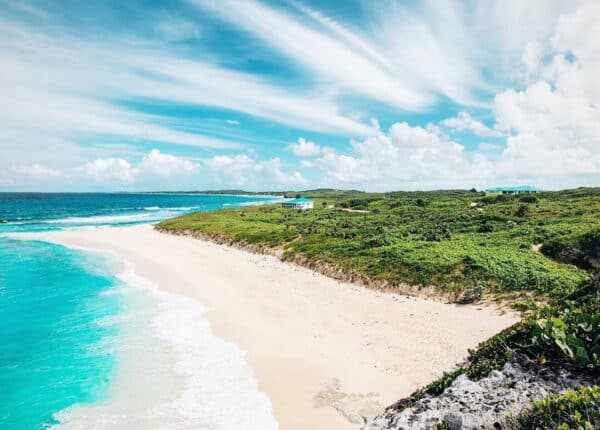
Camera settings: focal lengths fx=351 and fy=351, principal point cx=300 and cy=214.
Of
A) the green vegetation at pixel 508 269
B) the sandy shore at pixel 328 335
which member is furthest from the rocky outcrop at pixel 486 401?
the sandy shore at pixel 328 335

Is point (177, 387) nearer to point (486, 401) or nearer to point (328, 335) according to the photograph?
point (328, 335)

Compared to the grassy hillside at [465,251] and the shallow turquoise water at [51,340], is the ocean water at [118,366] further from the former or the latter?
the grassy hillside at [465,251]

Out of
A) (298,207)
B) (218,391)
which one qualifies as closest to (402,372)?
(218,391)

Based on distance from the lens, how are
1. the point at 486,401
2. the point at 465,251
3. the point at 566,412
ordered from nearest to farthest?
the point at 566,412 < the point at 486,401 < the point at 465,251


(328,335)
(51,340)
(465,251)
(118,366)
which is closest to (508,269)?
(465,251)

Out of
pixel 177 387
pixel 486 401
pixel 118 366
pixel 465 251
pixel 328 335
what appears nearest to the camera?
pixel 486 401

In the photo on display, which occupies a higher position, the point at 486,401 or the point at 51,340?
the point at 486,401

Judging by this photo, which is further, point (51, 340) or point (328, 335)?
point (51, 340)

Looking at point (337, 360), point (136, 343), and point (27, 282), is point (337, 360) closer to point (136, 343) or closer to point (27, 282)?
point (136, 343)
